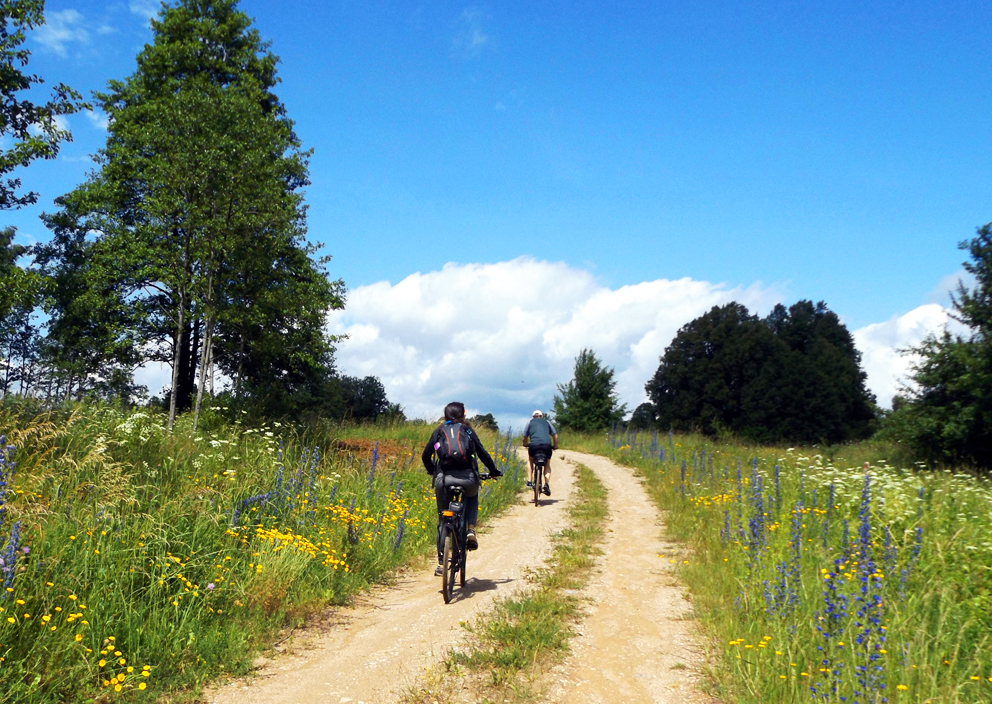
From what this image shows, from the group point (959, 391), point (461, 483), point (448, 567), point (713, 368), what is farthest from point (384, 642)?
point (713, 368)

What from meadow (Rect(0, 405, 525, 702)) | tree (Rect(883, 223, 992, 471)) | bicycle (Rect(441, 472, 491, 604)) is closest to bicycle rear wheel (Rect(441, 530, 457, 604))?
bicycle (Rect(441, 472, 491, 604))

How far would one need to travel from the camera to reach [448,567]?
7.14 m

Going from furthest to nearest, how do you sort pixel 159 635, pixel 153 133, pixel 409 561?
pixel 153 133
pixel 409 561
pixel 159 635

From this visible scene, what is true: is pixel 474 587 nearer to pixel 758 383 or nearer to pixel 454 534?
pixel 454 534

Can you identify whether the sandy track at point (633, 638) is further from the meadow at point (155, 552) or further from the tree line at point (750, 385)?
the tree line at point (750, 385)

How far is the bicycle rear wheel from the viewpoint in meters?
7.05

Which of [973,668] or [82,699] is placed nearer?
[82,699]

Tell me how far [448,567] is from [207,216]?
11475 millimetres

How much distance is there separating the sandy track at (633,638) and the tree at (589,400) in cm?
2801

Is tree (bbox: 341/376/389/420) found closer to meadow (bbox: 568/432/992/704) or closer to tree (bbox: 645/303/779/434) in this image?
tree (bbox: 645/303/779/434)

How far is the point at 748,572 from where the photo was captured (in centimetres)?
718

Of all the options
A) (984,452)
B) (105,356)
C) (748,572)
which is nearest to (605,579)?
(748,572)

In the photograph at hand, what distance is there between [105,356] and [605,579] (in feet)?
60.4

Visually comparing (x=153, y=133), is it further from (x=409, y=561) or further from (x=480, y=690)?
(x=480, y=690)
